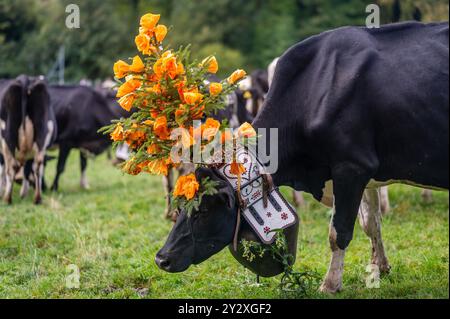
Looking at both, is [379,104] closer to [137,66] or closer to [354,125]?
[354,125]

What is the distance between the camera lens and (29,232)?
8.00m

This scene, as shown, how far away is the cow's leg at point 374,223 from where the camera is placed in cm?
581

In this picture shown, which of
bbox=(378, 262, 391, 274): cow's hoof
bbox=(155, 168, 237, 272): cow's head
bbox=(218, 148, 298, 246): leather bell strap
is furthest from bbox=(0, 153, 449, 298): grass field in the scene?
bbox=(155, 168, 237, 272): cow's head

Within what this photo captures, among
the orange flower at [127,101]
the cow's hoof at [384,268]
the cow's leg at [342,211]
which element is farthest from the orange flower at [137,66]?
the cow's hoof at [384,268]

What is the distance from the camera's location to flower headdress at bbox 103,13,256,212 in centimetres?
468

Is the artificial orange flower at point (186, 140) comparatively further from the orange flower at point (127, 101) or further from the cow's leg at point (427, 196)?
the cow's leg at point (427, 196)

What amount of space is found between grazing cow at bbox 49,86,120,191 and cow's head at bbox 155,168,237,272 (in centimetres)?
789

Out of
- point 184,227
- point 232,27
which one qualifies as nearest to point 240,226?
point 184,227

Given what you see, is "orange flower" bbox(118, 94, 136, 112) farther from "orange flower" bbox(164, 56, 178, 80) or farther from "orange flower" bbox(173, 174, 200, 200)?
"orange flower" bbox(173, 174, 200, 200)

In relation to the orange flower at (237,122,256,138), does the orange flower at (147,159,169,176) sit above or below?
below

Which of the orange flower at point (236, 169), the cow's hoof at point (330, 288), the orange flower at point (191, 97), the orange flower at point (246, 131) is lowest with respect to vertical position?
the cow's hoof at point (330, 288)

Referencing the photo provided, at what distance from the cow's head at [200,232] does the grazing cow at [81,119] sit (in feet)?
25.9
